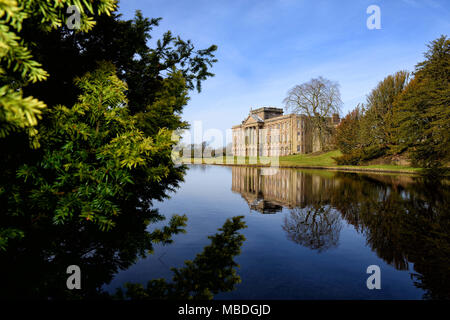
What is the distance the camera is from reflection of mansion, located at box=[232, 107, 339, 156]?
67.4 m

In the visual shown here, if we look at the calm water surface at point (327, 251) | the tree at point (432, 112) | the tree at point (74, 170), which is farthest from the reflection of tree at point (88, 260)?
the tree at point (432, 112)

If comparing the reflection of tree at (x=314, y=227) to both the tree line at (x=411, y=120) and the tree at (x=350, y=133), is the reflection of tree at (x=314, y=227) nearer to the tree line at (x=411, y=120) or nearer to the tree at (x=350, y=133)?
the tree line at (x=411, y=120)

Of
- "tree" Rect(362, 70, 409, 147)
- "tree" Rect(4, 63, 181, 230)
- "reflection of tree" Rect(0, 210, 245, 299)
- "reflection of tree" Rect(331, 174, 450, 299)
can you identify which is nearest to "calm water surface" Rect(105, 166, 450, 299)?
"reflection of tree" Rect(331, 174, 450, 299)

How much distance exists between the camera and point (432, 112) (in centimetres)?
2458

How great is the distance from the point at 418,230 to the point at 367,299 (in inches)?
165

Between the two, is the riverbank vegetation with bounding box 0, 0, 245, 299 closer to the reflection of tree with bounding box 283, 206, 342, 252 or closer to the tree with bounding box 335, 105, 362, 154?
the reflection of tree with bounding box 283, 206, 342, 252

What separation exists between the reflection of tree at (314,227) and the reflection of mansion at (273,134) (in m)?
54.6

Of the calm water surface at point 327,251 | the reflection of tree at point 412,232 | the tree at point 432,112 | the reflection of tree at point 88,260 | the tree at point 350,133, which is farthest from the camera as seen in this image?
the tree at point 350,133

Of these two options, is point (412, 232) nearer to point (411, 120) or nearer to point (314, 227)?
point (314, 227)

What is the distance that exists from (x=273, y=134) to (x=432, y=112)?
174 ft

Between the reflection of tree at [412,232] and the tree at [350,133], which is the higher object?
the tree at [350,133]

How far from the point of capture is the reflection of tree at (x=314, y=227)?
5.27 m

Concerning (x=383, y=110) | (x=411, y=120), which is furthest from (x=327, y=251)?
(x=383, y=110)
